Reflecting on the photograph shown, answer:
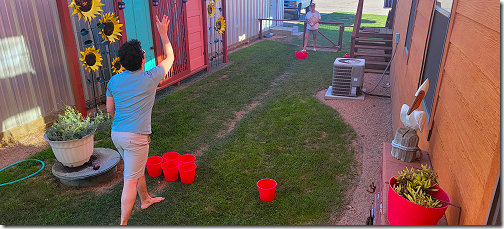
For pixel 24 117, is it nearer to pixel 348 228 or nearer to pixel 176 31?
pixel 176 31

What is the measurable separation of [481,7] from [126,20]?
6.29m

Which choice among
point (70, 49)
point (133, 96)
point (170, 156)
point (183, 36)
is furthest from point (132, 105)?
point (183, 36)

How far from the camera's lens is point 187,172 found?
13.8ft

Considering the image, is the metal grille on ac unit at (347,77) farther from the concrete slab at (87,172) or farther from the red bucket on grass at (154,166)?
the concrete slab at (87,172)

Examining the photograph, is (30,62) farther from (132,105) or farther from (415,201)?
(415,201)

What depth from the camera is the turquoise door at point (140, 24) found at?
22.7ft

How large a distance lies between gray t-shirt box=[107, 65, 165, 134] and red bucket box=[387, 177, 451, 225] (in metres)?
2.22

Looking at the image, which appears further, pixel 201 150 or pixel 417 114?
pixel 201 150

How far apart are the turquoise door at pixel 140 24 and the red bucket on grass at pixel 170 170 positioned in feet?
12.1

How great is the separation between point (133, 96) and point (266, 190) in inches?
70.6

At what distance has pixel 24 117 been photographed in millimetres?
5730

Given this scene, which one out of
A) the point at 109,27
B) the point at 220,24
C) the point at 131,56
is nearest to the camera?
the point at 131,56

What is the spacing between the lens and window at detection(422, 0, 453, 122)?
3295 millimetres

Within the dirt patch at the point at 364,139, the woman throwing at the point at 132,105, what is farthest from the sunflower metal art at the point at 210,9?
the woman throwing at the point at 132,105
